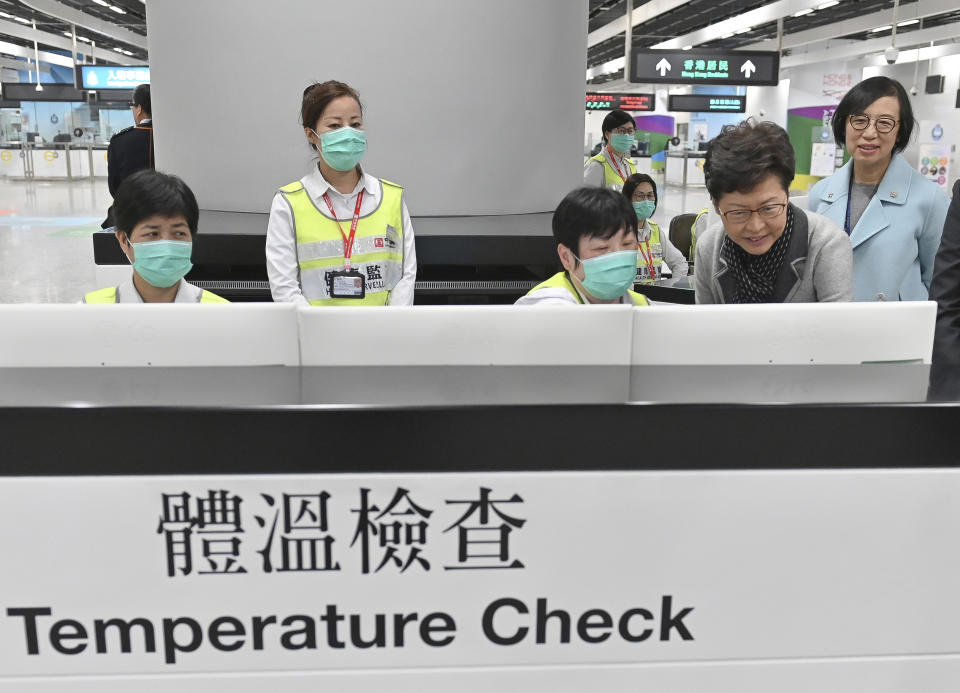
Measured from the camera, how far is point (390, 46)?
5.07 meters

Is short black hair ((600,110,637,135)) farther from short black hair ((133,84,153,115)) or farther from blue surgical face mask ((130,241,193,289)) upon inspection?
blue surgical face mask ((130,241,193,289))

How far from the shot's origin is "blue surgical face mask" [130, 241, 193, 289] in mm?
2420

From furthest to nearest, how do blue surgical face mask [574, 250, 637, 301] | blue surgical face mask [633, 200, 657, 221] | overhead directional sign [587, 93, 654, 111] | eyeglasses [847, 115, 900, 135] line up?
overhead directional sign [587, 93, 654, 111] < blue surgical face mask [633, 200, 657, 221] < eyeglasses [847, 115, 900, 135] < blue surgical face mask [574, 250, 637, 301]

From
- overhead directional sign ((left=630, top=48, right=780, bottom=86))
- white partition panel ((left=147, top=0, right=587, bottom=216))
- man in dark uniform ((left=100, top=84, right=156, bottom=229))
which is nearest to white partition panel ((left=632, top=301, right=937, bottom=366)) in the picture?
white partition panel ((left=147, top=0, right=587, bottom=216))

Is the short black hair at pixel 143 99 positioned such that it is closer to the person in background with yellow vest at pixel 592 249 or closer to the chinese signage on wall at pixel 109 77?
the person in background with yellow vest at pixel 592 249

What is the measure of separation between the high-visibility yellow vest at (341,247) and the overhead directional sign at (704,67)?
398 inches

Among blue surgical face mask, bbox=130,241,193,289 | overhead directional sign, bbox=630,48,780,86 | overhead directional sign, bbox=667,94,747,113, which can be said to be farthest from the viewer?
overhead directional sign, bbox=667,94,747,113

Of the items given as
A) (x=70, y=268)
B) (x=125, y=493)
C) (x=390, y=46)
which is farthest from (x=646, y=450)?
(x=70, y=268)

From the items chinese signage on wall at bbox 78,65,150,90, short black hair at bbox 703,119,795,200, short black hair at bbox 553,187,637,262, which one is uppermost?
chinese signage on wall at bbox 78,65,150,90

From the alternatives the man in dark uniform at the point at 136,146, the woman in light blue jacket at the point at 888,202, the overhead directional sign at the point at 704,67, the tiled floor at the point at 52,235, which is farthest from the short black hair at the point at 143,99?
the overhead directional sign at the point at 704,67

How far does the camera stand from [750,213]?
2.17 meters

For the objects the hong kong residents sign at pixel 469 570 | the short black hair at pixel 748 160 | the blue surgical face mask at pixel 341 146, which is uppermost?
the blue surgical face mask at pixel 341 146

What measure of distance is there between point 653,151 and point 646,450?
1164 inches

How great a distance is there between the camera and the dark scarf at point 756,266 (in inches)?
89.8
